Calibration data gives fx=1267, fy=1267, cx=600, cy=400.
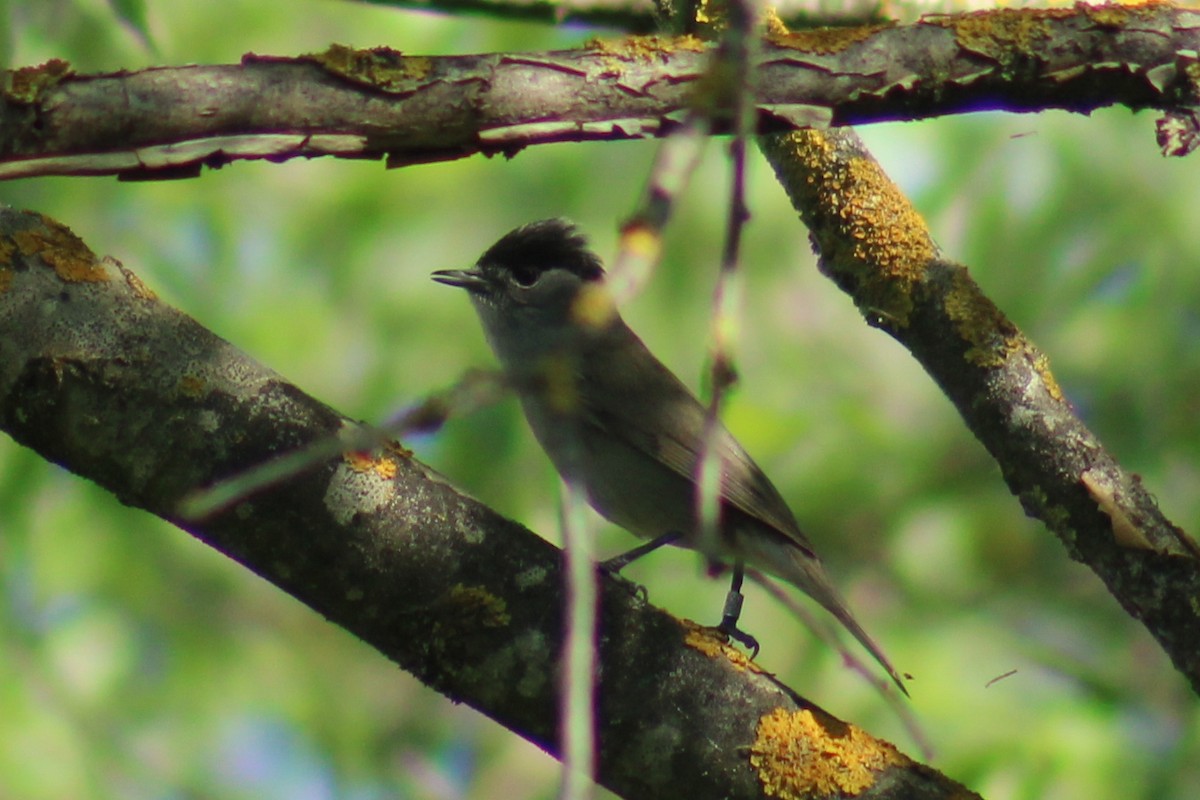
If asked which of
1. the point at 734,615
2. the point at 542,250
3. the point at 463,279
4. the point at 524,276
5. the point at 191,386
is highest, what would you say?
the point at 542,250

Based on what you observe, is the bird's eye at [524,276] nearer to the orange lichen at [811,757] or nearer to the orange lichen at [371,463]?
the orange lichen at [371,463]

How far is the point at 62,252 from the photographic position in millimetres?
3092

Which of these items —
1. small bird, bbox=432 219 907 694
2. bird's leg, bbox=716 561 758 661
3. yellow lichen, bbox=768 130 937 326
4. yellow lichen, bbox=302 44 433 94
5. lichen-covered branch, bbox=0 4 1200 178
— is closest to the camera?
lichen-covered branch, bbox=0 4 1200 178

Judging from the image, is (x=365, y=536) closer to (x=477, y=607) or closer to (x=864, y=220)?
(x=477, y=607)

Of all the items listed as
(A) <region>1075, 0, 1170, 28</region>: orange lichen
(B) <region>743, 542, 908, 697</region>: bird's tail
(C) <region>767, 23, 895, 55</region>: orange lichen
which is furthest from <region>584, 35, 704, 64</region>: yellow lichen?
(B) <region>743, 542, 908, 697</region>: bird's tail

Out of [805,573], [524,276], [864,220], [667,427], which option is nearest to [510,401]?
[524,276]

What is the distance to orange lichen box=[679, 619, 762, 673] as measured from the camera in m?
3.21

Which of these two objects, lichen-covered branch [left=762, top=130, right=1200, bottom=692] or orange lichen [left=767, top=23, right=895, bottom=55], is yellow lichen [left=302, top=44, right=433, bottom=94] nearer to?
orange lichen [left=767, top=23, right=895, bottom=55]

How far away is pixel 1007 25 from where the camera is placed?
3238mm

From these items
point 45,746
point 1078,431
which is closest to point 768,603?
point 1078,431

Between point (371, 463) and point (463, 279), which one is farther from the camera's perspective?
point (463, 279)

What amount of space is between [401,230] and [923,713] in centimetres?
343

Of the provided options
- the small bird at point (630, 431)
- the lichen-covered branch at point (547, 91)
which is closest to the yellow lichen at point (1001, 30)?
the lichen-covered branch at point (547, 91)

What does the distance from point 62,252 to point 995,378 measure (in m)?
2.69
